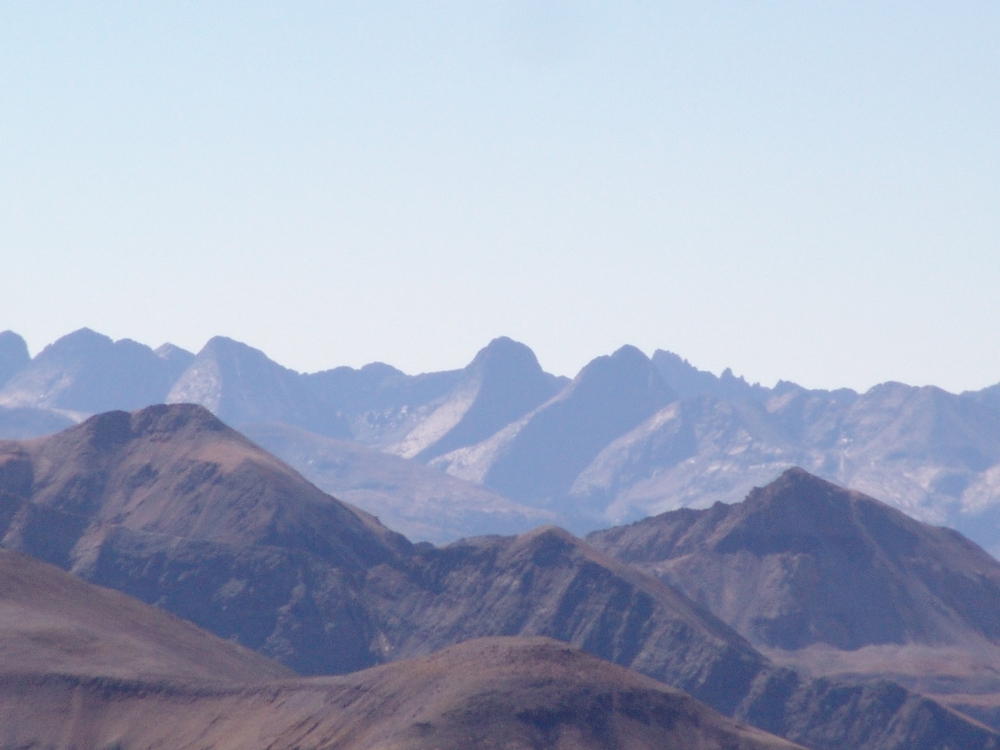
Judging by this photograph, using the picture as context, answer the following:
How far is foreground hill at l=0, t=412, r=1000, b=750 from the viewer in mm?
159250

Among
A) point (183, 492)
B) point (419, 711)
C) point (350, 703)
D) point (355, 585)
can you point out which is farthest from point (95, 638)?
point (183, 492)

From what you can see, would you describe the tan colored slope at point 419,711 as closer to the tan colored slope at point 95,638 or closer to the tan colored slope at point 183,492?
the tan colored slope at point 95,638

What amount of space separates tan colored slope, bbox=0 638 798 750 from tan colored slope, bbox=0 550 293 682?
332 centimetres

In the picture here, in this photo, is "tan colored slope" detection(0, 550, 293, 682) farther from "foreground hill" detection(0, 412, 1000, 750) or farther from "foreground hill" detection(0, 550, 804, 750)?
"foreground hill" detection(0, 412, 1000, 750)

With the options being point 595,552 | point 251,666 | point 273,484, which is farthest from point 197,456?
point 251,666

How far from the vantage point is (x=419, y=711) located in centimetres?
8981

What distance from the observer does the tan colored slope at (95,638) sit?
105 metres

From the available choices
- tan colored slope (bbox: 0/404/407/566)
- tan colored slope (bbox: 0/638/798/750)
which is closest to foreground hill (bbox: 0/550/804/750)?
tan colored slope (bbox: 0/638/798/750)

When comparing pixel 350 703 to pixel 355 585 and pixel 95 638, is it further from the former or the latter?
pixel 355 585

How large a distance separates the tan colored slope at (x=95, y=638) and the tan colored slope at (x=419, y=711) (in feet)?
10.9

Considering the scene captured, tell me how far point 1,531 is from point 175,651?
58809 millimetres

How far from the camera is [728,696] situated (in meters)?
161

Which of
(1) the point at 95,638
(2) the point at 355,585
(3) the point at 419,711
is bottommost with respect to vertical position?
(1) the point at 95,638

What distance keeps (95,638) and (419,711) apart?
31.9 m
